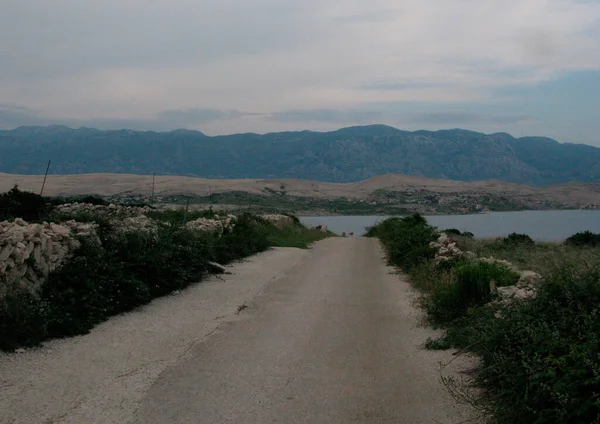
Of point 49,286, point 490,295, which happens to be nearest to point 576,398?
point 490,295

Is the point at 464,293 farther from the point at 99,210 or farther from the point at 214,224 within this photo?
the point at 214,224

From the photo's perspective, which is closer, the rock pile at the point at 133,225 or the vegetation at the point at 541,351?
the vegetation at the point at 541,351

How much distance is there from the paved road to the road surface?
0.01 meters

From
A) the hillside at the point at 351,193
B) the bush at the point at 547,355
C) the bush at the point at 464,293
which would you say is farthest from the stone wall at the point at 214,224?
the hillside at the point at 351,193

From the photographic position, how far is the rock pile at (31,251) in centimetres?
895

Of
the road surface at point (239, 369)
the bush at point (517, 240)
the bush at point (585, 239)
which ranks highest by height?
the bush at point (585, 239)

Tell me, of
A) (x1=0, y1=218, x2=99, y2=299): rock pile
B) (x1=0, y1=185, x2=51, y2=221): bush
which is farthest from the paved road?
(x1=0, y1=185, x2=51, y2=221): bush

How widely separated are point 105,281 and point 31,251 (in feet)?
5.42

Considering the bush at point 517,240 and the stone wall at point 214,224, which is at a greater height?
the stone wall at point 214,224

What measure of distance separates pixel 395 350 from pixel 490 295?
7.44ft

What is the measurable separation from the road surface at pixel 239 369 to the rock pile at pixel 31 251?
1.23 metres

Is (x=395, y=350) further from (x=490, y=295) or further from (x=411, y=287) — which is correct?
(x=411, y=287)

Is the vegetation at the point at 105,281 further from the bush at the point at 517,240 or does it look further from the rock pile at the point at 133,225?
the bush at the point at 517,240

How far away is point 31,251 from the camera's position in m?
9.61
